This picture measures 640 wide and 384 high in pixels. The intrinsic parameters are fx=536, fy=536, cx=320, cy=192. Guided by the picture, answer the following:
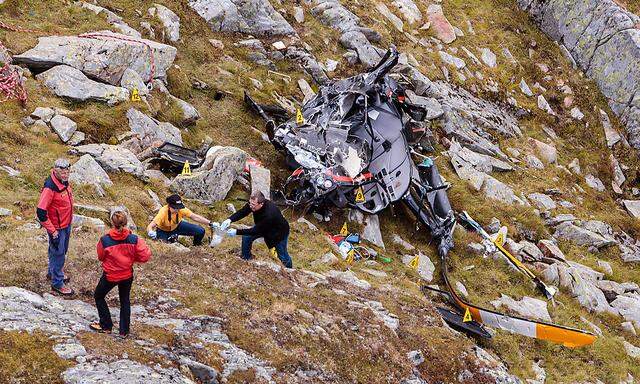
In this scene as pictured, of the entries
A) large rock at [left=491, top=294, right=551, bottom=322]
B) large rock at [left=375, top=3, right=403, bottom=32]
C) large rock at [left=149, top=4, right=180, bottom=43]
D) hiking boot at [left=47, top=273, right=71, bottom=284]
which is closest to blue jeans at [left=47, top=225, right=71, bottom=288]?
hiking boot at [left=47, top=273, right=71, bottom=284]

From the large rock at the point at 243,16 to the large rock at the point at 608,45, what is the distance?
15790mm

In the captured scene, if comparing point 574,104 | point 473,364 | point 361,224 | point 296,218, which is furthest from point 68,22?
point 574,104

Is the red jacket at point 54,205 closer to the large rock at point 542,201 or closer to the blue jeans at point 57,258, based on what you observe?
the blue jeans at point 57,258

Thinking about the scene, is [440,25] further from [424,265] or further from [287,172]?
[424,265]

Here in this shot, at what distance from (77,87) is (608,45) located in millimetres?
25267

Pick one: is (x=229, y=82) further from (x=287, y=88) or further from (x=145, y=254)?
(x=145, y=254)

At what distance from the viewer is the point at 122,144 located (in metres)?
14.1

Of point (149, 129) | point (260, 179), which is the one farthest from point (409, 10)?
point (149, 129)

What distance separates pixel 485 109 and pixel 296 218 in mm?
13494

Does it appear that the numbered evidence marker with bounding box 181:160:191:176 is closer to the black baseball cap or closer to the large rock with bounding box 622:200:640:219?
the black baseball cap

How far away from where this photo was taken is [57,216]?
768cm

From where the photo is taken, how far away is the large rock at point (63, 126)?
13336 millimetres

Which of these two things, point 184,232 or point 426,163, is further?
point 426,163

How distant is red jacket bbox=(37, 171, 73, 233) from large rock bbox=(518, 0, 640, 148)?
2611 centimetres
